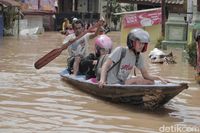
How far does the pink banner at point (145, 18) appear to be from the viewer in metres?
24.4

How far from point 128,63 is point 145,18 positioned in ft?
56.1

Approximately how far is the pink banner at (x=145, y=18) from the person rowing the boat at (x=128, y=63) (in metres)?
16.8

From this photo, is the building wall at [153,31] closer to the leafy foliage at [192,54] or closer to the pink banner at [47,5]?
the leafy foliage at [192,54]

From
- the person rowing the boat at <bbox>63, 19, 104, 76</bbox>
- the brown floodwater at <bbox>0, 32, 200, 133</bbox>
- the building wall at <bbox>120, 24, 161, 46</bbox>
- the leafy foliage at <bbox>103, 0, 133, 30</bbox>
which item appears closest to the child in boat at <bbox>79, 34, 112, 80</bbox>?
the person rowing the boat at <bbox>63, 19, 104, 76</bbox>

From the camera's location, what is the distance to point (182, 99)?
8750mm

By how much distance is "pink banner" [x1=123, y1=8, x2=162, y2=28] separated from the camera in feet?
80.0

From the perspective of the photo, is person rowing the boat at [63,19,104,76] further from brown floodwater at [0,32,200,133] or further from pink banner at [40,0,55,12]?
pink banner at [40,0,55,12]

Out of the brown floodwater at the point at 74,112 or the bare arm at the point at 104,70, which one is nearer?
the brown floodwater at the point at 74,112

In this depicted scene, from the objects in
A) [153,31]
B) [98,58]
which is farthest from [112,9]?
[98,58]

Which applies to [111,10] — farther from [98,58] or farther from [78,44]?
[98,58]

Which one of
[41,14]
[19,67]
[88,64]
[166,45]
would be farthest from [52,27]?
[88,64]

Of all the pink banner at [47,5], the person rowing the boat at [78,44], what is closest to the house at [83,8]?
the pink banner at [47,5]

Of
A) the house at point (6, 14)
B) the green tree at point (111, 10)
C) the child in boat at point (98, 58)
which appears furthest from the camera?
the green tree at point (111, 10)

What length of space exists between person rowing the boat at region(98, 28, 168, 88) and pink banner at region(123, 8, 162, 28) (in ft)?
55.1
